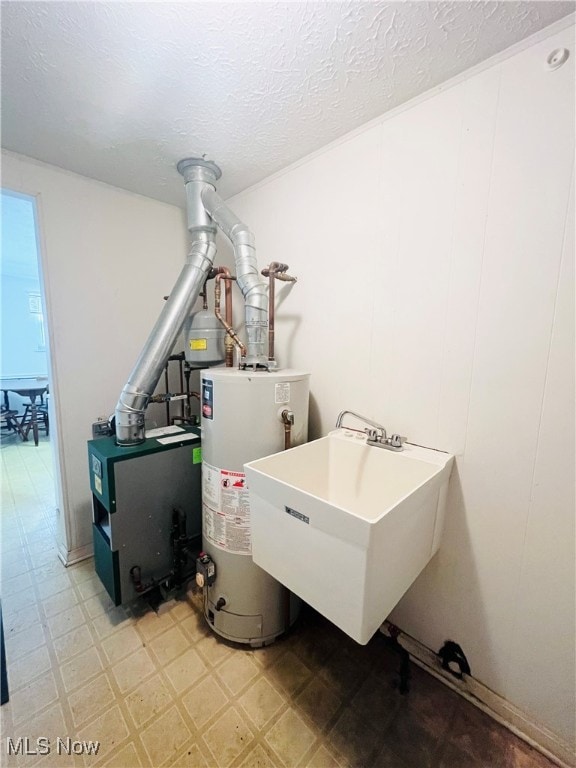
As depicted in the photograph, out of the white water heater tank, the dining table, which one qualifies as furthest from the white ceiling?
the dining table

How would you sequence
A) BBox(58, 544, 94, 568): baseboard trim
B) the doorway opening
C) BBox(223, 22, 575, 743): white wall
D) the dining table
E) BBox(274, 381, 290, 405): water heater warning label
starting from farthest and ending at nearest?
the dining table
the doorway opening
BBox(58, 544, 94, 568): baseboard trim
BBox(274, 381, 290, 405): water heater warning label
BBox(223, 22, 575, 743): white wall

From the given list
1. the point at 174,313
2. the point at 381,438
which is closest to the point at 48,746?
the point at 381,438

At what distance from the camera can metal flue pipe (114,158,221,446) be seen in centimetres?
142

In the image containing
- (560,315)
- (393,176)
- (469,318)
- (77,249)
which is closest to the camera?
(560,315)

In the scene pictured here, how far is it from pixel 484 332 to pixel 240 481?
41.3 inches

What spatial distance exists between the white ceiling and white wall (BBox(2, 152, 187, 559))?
253mm

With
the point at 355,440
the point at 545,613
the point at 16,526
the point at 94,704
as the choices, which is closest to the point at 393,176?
the point at 355,440

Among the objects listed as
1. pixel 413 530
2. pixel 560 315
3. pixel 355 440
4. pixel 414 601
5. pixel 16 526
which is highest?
pixel 560 315

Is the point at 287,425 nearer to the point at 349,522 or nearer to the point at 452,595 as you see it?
the point at 349,522

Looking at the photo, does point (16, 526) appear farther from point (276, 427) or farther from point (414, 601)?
point (414, 601)

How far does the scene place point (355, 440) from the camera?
48.7 inches

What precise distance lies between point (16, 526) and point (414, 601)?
2.63 m

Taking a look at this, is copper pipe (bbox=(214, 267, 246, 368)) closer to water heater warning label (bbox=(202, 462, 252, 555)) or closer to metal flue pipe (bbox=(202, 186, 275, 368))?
metal flue pipe (bbox=(202, 186, 275, 368))

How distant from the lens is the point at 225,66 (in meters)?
0.95
